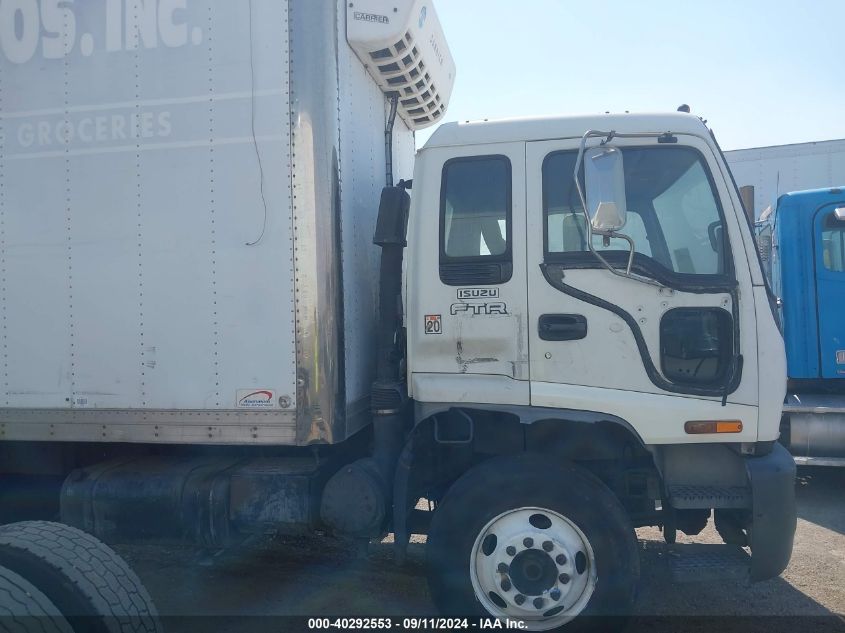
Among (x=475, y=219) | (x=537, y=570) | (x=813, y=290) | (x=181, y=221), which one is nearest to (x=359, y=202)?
(x=475, y=219)

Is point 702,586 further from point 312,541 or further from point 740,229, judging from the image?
point 312,541

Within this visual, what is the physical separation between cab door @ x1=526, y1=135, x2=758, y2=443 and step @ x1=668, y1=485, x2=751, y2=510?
0.32 m

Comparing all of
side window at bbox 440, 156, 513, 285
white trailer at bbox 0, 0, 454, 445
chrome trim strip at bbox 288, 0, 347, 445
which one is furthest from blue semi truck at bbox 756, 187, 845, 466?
chrome trim strip at bbox 288, 0, 347, 445

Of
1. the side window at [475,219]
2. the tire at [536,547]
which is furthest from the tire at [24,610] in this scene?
the side window at [475,219]

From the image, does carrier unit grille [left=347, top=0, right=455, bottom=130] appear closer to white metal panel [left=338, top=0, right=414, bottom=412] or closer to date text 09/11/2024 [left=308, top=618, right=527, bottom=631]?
white metal panel [left=338, top=0, right=414, bottom=412]

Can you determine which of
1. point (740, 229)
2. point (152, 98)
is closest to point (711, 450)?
point (740, 229)

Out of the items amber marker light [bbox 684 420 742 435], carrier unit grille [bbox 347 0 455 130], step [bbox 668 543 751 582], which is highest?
carrier unit grille [bbox 347 0 455 130]

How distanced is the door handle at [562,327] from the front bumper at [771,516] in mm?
1145

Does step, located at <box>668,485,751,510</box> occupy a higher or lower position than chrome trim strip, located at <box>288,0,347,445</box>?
lower

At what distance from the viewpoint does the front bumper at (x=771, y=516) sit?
3.32m

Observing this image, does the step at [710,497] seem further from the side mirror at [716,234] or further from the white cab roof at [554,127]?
the white cab roof at [554,127]

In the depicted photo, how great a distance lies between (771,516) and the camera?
3.32 m

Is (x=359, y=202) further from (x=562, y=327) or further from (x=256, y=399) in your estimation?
(x=562, y=327)

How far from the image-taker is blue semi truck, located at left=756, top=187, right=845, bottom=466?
6.69m
